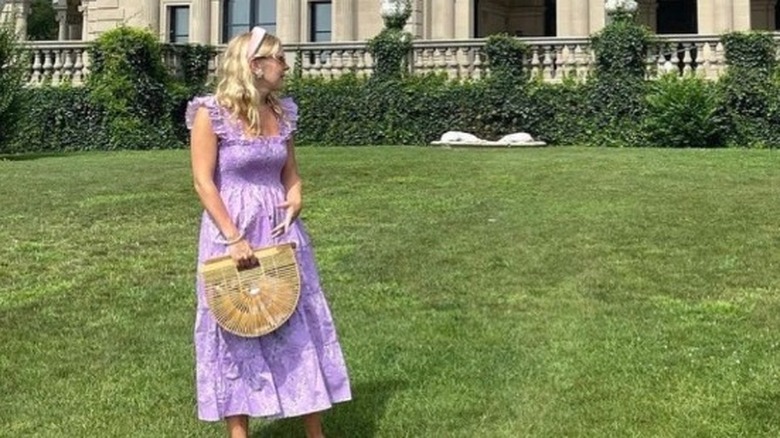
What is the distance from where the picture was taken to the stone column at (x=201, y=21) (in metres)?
32.1

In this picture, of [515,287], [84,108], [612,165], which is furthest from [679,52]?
[515,287]

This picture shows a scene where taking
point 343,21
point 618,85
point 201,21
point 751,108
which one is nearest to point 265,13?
point 201,21

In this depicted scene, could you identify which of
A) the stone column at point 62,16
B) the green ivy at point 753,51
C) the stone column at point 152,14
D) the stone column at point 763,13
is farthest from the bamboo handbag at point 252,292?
the stone column at point 62,16

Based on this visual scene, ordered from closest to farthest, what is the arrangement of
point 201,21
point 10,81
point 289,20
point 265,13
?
point 10,81
point 289,20
point 201,21
point 265,13

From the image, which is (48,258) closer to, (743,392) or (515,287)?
(515,287)

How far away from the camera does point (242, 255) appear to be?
448 cm

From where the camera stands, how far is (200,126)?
4.55 metres

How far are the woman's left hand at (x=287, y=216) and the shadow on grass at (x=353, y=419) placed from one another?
125 centimetres

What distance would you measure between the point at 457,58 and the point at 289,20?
970cm

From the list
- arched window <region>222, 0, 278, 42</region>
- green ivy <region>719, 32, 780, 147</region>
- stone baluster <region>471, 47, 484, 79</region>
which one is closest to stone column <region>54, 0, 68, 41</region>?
arched window <region>222, 0, 278, 42</region>

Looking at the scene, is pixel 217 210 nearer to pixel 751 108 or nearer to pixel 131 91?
pixel 751 108

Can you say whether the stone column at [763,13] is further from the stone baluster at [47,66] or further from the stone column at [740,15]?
the stone baluster at [47,66]

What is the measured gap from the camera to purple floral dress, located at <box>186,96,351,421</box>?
15.1 feet

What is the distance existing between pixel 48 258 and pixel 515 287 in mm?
4623
